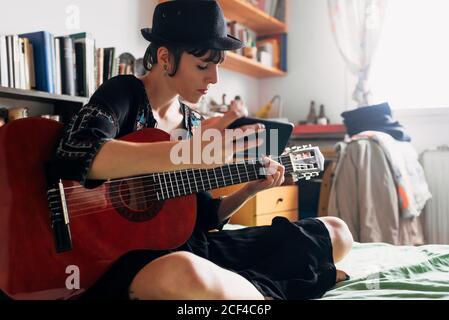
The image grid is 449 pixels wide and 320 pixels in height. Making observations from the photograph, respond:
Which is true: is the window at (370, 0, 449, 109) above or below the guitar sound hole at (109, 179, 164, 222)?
above

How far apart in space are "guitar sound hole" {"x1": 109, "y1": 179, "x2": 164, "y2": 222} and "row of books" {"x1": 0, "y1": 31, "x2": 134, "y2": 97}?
2.54 feet

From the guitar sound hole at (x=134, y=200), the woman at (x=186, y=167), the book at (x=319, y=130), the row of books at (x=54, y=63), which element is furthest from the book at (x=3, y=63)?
the book at (x=319, y=130)

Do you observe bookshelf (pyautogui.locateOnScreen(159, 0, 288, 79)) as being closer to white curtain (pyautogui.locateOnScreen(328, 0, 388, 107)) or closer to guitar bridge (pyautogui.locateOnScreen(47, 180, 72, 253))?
white curtain (pyautogui.locateOnScreen(328, 0, 388, 107))

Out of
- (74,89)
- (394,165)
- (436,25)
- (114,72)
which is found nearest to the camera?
(74,89)

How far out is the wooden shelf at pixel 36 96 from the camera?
4.46ft

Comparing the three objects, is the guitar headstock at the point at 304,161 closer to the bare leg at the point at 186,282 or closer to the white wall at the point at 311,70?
the bare leg at the point at 186,282

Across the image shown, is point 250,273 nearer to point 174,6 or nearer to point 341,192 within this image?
point 174,6

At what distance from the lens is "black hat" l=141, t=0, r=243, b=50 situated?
0.92 meters

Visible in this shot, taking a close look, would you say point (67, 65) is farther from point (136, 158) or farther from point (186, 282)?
point (186, 282)

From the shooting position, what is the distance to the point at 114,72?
1752mm

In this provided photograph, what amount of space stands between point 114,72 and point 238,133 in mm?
1254

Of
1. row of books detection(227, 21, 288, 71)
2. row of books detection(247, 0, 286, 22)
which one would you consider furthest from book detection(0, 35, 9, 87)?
row of books detection(247, 0, 286, 22)

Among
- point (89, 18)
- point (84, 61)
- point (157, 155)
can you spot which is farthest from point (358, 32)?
point (157, 155)
